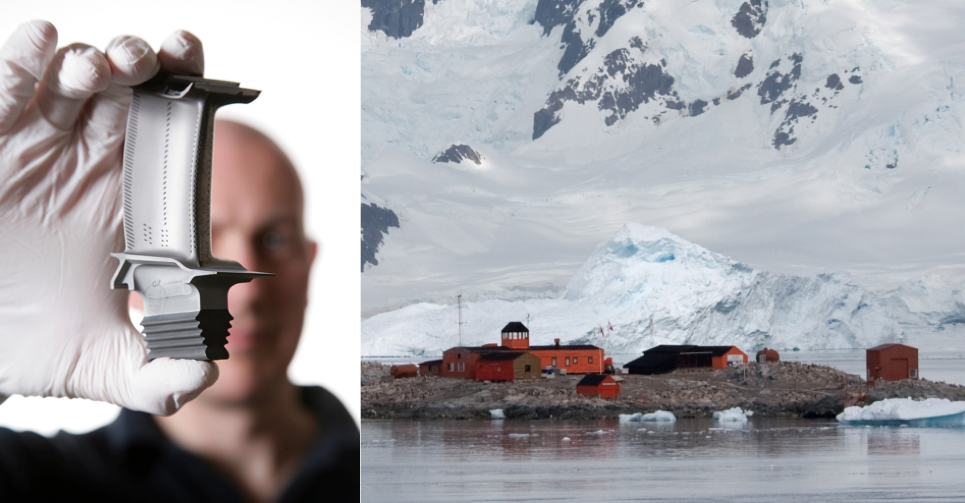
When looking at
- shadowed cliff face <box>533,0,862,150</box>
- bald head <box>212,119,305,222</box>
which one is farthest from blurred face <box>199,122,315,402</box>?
shadowed cliff face <box>533,0,862,150</box>

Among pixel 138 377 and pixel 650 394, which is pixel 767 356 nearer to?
pixel 650 394

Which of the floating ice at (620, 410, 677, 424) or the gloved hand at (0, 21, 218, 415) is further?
the floating ice at (620, 410, 677, 424)

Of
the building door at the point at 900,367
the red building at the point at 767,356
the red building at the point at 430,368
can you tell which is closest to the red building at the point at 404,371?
the red building at the point at 430,368

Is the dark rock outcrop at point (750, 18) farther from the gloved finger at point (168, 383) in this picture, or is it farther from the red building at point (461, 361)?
the gloved finger at point (168, 383)

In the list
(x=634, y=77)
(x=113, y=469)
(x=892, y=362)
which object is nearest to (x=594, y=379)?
(x=892, y=362)

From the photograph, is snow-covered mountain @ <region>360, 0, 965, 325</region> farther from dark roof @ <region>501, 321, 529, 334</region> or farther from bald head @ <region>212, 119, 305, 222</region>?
bald head @ <region>212, 119, 305, 222</region>

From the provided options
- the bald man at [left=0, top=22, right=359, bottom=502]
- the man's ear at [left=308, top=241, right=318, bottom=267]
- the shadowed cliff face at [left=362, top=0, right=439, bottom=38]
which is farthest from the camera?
the shadowed cliff face at [left=362, top=0, right=439, bottom=38]
